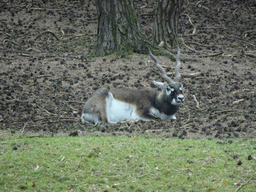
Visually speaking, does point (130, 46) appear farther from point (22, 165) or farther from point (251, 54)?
point (22, 165)

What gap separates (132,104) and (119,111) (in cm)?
39

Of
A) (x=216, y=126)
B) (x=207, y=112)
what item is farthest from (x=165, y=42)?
(x=216, y=126)

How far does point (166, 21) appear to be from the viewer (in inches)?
557

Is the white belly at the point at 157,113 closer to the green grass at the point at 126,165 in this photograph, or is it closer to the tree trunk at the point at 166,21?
the green grass at the point at 126,165

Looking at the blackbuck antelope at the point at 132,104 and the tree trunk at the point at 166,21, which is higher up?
the tree trunk at the point at 166,21

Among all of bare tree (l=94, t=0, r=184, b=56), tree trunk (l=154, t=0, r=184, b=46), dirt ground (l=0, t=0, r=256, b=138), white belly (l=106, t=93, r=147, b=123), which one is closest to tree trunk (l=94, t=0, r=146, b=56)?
bare tree (l=94, t=0, r=184, b=56)

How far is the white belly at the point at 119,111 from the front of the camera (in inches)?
354

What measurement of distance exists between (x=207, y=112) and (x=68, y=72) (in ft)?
16.5

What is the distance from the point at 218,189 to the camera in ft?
15.8

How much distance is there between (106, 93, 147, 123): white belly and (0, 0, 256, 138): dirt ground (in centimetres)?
56

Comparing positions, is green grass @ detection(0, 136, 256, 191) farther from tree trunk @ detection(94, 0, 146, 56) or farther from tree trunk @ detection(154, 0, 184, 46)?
tree trunk @ detection(154, 0, 184, 46)

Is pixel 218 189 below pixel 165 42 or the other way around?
below

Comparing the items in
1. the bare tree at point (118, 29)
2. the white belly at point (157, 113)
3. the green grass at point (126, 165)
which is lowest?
the white belly at point (157, 113)

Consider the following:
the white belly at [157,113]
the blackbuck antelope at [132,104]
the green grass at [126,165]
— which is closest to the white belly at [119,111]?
the blackbuck antelope at [132,104]
